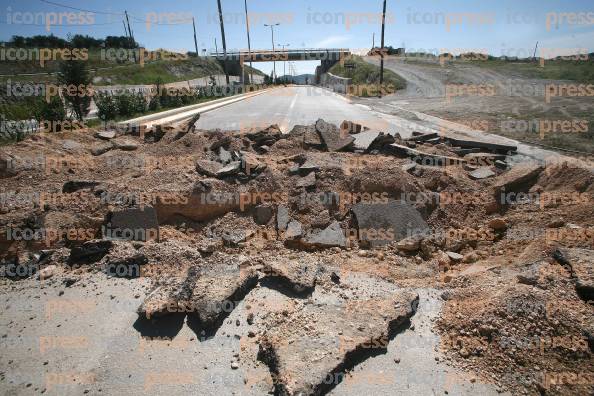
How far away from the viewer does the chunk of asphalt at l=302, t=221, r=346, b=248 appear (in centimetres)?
523

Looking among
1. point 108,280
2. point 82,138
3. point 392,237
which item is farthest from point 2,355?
point 82,138

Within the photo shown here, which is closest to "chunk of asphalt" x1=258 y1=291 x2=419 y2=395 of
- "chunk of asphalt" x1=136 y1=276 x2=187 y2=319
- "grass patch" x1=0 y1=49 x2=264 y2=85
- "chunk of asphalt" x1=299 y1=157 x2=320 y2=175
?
"chunk of asphalt" x1=136 y1=276 x2=187 y2=319

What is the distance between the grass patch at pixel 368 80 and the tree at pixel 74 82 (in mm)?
25864

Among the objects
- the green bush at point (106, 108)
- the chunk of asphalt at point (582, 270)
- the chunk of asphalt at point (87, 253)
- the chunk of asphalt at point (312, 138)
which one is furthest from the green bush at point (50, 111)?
the chunk of asphalt at point (582, 270)

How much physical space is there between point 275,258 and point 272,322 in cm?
140

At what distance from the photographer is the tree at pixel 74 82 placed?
14.4 m

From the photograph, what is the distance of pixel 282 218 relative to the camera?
5.72 meters

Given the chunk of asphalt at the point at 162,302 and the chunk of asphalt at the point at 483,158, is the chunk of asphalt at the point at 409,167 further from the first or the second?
the chunk of asphalt at the point at 162,302

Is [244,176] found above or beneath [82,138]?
beneath

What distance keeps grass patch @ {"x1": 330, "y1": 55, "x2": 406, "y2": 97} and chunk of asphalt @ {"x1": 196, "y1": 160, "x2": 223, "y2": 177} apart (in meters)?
29.4

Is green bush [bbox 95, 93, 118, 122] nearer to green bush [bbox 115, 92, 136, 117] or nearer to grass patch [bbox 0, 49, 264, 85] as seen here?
green bush [bbox 115, 92, 136, 117]

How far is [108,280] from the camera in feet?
14.7

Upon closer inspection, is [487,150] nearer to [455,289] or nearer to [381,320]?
[455,289]

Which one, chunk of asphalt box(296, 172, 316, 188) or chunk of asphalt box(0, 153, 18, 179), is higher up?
chunk of asphalt box(0, 153, 18, 179)
